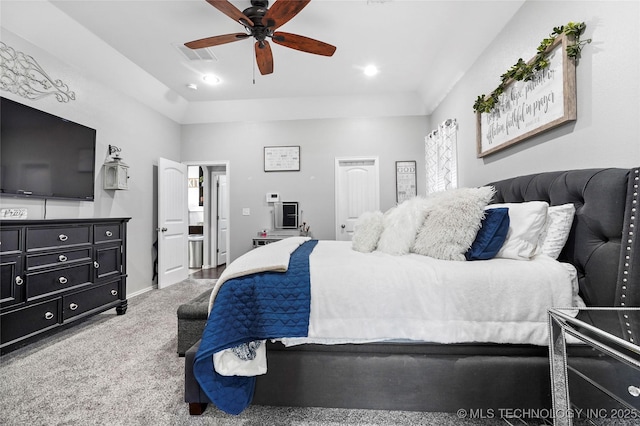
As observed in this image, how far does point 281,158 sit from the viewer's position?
4.76 metres

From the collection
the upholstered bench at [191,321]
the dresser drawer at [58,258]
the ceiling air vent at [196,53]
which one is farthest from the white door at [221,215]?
the upholstered bench at [191,321]

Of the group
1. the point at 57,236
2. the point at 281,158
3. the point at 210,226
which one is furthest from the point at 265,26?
the point at 210,226

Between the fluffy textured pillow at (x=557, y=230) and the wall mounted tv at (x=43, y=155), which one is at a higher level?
the wall mounted tv at (x=43, y=155)

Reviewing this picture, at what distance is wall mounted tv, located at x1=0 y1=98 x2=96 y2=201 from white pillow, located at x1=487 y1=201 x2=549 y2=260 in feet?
11.4

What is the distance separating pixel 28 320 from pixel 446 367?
109 inches

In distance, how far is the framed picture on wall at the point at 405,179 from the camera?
459cm

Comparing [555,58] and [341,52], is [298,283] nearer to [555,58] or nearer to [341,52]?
[555,58]

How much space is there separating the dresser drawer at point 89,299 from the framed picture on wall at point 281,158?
2.72m

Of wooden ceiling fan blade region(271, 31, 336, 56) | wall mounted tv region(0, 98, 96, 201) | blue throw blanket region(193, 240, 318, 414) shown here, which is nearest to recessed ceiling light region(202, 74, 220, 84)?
wall mounted tv region(0, 98, 96, 201)

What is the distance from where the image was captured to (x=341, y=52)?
10.7 feet

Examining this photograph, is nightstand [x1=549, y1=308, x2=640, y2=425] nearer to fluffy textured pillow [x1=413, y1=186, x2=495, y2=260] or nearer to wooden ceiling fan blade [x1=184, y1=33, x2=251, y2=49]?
fluffy textured pillow [x1=413, y1=186, x2=495, y2=260]

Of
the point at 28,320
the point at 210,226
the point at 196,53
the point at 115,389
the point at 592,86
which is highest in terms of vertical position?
the point at 196,53

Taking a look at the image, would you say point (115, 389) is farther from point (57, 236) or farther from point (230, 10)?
point (230, 10)

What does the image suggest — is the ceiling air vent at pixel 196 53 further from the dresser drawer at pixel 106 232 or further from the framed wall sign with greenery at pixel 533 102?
the framed wall sign with greenery at pixel 533 102
